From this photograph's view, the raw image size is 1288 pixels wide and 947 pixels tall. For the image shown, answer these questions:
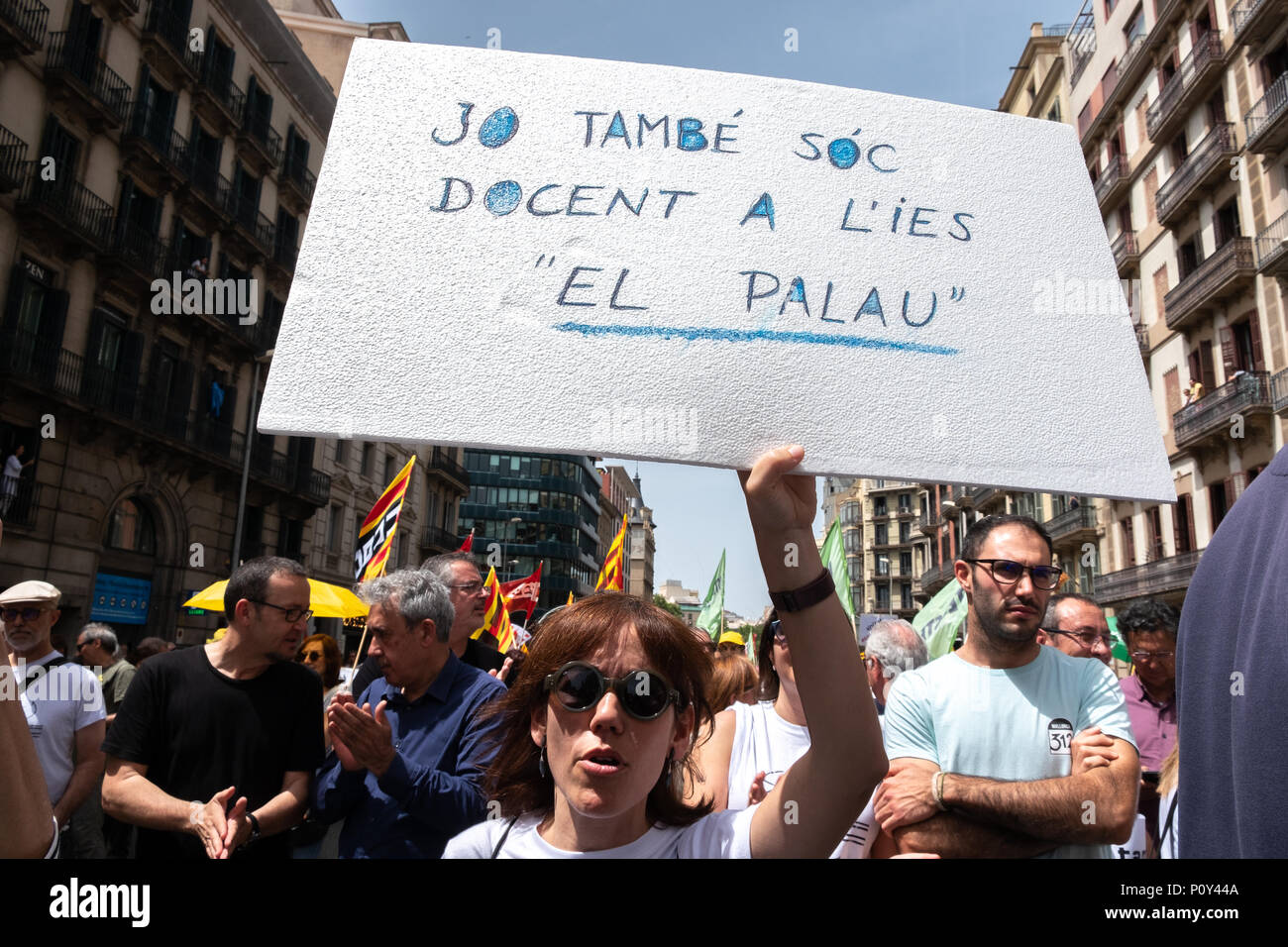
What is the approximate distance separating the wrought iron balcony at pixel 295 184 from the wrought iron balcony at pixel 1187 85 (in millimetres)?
23921

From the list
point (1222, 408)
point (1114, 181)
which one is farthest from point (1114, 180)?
point (1222, 408)

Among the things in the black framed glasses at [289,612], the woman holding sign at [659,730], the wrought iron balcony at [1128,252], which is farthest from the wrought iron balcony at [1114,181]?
the woman holding sign at [659,730]

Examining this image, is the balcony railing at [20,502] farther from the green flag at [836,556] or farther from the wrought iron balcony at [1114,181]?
the wrought iron balcony at [1114,181]

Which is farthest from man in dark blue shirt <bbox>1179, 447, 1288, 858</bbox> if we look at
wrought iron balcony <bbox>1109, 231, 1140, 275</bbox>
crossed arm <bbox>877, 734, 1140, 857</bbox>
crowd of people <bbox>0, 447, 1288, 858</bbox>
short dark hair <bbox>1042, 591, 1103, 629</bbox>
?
wrought iron balcony <bbox>1109, 231, 1140, 275</bbox>

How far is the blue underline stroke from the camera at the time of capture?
60.1 inches

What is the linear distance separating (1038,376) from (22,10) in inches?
811

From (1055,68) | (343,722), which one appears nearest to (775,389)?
(343,722)

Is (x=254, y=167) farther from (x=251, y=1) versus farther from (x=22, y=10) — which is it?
(x=22, y=10)

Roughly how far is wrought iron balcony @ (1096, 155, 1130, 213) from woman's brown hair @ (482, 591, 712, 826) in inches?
1185

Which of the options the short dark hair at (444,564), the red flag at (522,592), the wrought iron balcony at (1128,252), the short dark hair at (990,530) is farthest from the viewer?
the wrought iron balcony at (1128,252)

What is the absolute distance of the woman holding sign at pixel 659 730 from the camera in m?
1.54

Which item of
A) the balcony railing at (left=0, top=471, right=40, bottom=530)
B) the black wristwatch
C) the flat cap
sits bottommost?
the black wristwatch

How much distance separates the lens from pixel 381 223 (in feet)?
5.17

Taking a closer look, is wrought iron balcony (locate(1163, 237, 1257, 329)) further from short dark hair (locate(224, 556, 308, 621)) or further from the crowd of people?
short dark hair (locate(224, 556, 308, 621))
